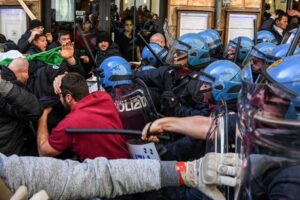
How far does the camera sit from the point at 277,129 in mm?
1492

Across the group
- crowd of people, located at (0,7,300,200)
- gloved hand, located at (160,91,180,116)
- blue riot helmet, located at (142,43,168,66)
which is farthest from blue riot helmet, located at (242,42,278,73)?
blue riot helmet, located at (142,43,168,66)

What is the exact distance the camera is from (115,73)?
4.76 metres

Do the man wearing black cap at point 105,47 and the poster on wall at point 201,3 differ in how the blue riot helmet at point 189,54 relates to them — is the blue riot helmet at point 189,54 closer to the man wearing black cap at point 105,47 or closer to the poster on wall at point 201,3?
the man wearing black cap at point 105,47

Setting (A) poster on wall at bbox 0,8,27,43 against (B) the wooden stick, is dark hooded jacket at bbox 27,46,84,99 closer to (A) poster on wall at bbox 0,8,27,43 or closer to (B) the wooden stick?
(B) the wooden stick

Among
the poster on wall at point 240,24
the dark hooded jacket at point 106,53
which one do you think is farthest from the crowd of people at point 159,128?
the poster on wall at point 240,24

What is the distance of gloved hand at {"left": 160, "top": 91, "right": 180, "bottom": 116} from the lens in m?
4.32

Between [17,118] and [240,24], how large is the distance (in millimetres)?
7982

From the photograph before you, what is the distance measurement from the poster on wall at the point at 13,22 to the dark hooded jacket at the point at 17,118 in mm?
6260

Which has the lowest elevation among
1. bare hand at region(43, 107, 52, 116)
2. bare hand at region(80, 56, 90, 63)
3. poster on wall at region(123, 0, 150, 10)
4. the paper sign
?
the paper sign

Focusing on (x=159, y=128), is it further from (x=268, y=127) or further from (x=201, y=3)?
(x=201, y=3)

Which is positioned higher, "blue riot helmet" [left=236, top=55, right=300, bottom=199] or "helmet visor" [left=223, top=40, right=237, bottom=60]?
"blue riot helmet" [left=236, top=55, right=300, bottom=199]

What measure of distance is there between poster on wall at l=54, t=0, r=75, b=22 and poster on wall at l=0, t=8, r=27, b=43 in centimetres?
72

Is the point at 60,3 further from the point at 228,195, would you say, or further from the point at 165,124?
the point at 228,195

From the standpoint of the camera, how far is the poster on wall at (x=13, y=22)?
31.6 ft
